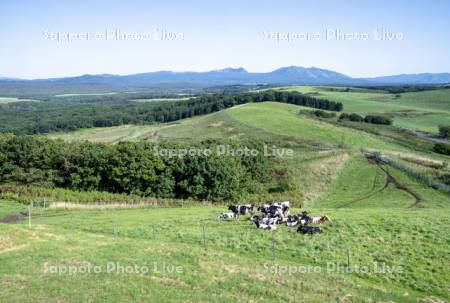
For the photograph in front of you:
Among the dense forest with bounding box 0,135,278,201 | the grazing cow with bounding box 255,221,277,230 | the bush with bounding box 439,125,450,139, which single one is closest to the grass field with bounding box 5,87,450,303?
the grazing cow with bounding box 255,221,277,230

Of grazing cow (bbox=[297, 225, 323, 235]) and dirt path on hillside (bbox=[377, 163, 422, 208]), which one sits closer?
grazing cow (bbox=[297, 225, 323, 235])

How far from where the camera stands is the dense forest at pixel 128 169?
183 ft

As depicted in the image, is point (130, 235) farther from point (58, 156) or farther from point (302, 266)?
point (58, 156)

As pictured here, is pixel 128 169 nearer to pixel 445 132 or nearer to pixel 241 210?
pixel 241 210

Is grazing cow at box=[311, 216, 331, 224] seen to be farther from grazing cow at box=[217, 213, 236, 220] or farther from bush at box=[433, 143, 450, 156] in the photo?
bush at box=[433, 143, 450, 156]

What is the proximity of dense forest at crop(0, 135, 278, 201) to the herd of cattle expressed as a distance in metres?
17.8

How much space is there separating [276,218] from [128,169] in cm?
2796

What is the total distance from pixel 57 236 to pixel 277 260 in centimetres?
1535

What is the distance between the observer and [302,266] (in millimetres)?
25875

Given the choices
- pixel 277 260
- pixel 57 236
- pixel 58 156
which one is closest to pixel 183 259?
pixel 277 260

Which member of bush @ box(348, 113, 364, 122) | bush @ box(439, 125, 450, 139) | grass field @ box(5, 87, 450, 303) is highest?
bush @ box(348, 113, 364, 122)

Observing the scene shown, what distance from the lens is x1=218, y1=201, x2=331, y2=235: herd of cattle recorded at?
31.7m

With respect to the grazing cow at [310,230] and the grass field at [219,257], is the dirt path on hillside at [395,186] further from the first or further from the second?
the grazing cow at [310,230]

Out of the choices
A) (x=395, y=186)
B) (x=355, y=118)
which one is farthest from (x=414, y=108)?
(x=395, y=186)
